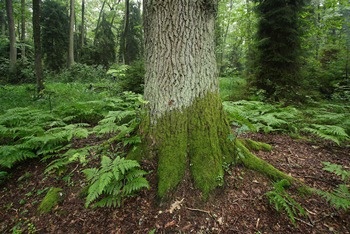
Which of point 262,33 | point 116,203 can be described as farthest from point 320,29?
point 116,203

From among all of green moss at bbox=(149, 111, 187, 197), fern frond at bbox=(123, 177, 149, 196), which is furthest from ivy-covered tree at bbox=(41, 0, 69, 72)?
fern frond at bbox=(123, 177, 149, 196)

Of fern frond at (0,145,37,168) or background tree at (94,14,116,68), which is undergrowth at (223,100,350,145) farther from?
background tree at (94,14,116,68)

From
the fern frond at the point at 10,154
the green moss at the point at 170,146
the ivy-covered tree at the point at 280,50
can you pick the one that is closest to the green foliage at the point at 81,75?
the ivy-covered tree at the point at 280,50

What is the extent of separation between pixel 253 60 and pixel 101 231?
7.22 meters

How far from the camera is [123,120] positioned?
3982mm

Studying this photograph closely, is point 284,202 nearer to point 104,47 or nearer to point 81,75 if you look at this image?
point 81,75

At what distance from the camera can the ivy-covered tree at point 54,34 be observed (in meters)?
21.2

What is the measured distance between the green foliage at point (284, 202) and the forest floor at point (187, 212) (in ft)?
0.20

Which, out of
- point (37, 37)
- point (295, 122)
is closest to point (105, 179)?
point (295, 122)

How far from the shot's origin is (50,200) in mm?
Result: 2736

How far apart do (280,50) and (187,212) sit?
6.67m

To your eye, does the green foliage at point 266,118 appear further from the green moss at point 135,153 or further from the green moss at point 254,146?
the green moss at point 135,153

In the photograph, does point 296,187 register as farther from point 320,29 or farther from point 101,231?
point 320,29

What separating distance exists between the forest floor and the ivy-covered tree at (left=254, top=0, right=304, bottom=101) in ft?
14.7
